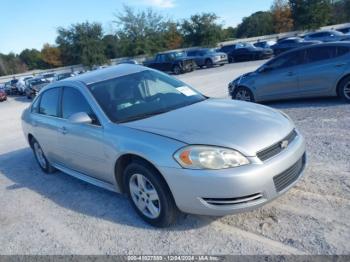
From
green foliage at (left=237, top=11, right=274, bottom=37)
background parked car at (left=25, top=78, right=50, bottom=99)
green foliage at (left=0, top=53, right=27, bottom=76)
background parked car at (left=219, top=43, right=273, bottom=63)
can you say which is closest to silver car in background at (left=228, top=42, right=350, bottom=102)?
background parked car at (left=25, top=78, right=50, bottom=99)

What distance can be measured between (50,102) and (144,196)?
2638 millimetres

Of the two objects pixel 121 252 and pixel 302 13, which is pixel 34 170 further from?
pixel 302 13

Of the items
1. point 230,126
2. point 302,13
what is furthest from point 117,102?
point 302,13

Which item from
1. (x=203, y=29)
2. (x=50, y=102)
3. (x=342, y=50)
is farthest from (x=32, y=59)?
(x=50, y=102)

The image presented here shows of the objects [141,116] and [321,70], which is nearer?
A: [141,116]

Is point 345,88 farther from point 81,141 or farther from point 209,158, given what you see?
point 81,141

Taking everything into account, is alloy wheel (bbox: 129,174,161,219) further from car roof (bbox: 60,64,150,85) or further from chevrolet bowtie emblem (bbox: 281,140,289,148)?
car roof (bbox: 60,64,150,85)

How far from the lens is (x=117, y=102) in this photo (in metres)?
4.53

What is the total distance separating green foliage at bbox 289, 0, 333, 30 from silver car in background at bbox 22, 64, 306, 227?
147ft

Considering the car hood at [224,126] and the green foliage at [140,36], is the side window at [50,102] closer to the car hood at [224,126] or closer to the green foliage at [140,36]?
the car hood at [224,126]

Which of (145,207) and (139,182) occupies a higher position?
(139,182)

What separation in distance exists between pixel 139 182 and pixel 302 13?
46986 mm

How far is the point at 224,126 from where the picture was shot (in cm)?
372

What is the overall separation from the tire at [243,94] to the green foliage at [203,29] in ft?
130
